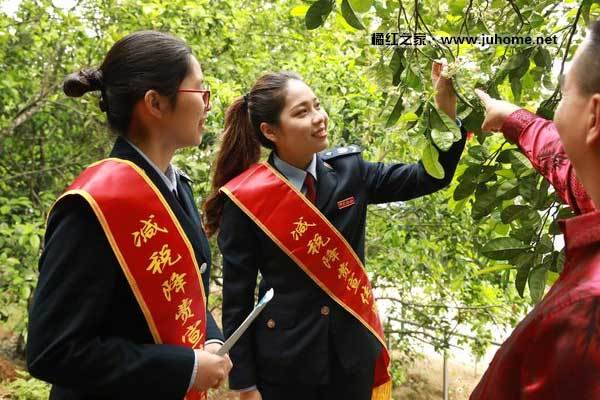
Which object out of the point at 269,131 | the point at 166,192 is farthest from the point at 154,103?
the point at 269,131

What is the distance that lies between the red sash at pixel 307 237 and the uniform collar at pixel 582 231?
3.76ft

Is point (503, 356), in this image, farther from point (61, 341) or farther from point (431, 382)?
point (431, 382)

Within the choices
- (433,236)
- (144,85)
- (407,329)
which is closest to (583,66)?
(144,85)

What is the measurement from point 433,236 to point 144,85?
247 cm

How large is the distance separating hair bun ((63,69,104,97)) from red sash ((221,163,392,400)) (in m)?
0.74

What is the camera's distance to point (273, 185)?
206 centimetres

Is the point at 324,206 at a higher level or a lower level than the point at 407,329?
higher

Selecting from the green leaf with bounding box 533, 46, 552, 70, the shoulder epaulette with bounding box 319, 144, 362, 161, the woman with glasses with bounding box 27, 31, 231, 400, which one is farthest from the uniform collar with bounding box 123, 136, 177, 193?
the green leaf with bounding box 533, 46, 552, 70

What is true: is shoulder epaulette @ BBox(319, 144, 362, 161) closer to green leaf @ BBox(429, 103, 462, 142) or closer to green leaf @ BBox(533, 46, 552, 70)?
green leaf @ BBox(533, 46, 552, 70)

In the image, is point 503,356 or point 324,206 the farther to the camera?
point 324,206

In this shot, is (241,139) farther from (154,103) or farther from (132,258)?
(132,258)

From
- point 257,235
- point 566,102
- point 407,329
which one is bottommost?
point 407,329

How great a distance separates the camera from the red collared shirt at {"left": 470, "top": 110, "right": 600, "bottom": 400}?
0.75 m

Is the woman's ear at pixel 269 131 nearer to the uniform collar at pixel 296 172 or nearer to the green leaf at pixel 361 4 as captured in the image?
the uniform collar at pixel 296 172
